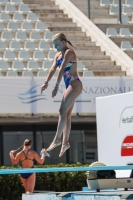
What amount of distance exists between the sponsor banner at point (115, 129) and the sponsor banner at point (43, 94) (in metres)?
7.82

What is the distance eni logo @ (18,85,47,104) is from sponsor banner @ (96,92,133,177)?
312 inches

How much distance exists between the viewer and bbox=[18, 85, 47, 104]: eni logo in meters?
20.8

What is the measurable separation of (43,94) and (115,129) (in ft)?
28.1

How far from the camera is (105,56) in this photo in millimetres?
24578

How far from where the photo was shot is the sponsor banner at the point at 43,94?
2069cm

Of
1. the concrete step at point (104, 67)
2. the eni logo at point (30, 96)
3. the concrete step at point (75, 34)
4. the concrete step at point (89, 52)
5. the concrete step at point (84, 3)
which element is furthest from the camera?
the concrete step at point (84, 3)

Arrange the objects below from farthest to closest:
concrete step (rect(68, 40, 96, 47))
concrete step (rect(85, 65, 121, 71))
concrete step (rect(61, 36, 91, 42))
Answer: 1. concrete step (rect(61, 36, 91, 42))
2. concrete step (rect(68, 40, 96, 47))
3. concrete step (rect(85, 65, 121, 71))

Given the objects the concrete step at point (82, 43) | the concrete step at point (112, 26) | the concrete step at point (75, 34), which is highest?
the concrete step at point (112, 26)

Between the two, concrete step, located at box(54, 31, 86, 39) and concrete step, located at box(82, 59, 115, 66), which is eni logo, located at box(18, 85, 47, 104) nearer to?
concrete step, located at box(82, 59, 115, 66)

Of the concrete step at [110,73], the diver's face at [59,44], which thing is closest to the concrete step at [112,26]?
the concrete step at [110,73]

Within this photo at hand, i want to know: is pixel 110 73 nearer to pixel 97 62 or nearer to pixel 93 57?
pixel 97 62

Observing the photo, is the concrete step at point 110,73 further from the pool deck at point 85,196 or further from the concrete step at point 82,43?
the pool deck at point 85,196

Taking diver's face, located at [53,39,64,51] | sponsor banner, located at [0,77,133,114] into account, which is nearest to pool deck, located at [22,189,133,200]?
diver's face, located at [53,39,64,51]

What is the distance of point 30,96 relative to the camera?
2084 cm
